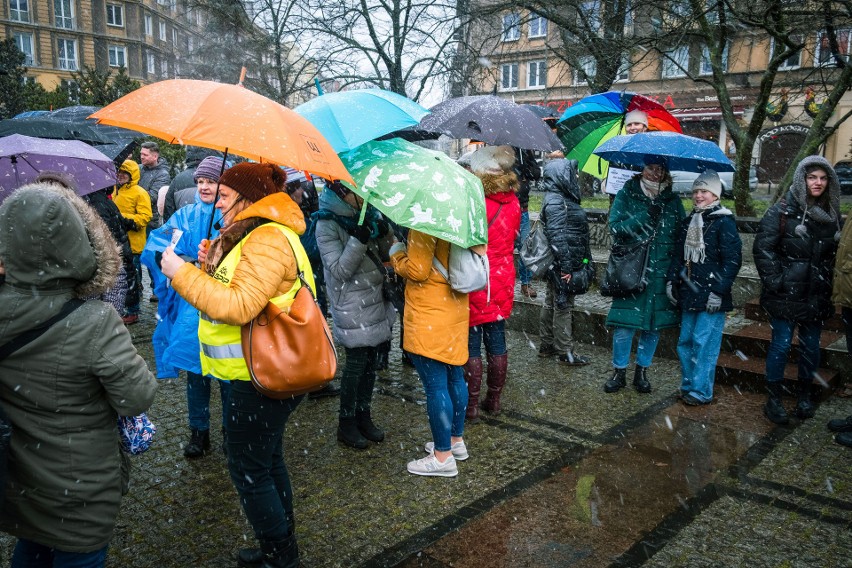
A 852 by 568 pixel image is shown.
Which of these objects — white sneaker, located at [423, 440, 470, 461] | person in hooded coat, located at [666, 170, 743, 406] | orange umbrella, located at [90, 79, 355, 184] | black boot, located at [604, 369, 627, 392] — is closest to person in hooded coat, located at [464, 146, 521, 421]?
white sneaker, located at [423, 440, 470, 461]

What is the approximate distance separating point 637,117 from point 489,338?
2716 millimetres

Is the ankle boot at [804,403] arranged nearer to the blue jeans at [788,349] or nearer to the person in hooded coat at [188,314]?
the blue jeans at [788,349]

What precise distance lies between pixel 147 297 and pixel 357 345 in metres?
6.25

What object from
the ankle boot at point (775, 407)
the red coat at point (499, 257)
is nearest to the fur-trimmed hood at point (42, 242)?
the red coat at point (499, 257)

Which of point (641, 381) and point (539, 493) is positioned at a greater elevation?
point (641, 381)

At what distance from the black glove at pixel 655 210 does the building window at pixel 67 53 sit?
55.5m

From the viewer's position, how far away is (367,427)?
4930mm

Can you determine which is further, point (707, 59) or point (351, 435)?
point (707, 59)

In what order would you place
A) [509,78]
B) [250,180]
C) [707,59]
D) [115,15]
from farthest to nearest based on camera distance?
[115,15] < [509,78] < [707,59] < [250,180]

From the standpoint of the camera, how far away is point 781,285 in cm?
535

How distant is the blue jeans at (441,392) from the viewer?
4207 mm

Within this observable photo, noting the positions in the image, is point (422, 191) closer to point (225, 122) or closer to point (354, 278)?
point (354, 278)

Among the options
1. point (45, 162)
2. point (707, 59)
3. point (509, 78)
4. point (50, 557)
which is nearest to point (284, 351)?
point (50, 557)

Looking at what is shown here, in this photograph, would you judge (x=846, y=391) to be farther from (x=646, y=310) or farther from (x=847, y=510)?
(x=847, y=510)
